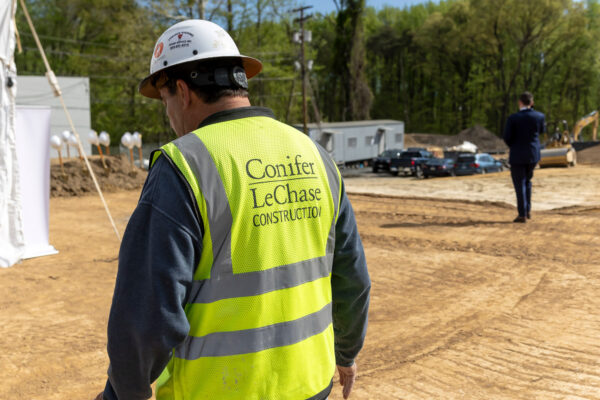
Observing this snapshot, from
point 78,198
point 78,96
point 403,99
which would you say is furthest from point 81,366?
point 403,99

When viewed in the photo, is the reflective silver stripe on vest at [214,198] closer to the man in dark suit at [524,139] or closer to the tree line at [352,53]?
the man in dark suit at [524,139]

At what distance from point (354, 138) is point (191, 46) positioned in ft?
120

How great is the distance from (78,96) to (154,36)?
9.91 metres

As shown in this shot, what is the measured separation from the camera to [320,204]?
1.88 metres

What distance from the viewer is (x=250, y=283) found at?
168cm

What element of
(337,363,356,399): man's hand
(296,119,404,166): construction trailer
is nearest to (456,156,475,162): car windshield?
(296,119,404,166): construction trailer

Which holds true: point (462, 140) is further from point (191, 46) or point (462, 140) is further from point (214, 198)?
point (214, 198)

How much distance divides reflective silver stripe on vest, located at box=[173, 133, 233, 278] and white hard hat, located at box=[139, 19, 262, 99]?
323mm

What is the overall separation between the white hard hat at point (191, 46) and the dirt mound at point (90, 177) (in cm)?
1798

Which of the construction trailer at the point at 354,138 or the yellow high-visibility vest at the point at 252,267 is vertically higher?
the construction trailer at the point at 354,138

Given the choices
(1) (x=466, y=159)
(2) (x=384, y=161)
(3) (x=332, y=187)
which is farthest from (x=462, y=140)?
(3) (x=332, y=187)

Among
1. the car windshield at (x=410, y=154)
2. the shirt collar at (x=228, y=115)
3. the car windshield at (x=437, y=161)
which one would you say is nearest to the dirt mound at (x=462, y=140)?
the car windshield at (x=410, y=154)

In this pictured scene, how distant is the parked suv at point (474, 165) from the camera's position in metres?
26.4

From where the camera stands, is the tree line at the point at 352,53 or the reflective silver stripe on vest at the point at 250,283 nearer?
the reflective silver stripe on vest at the point at 250,283
